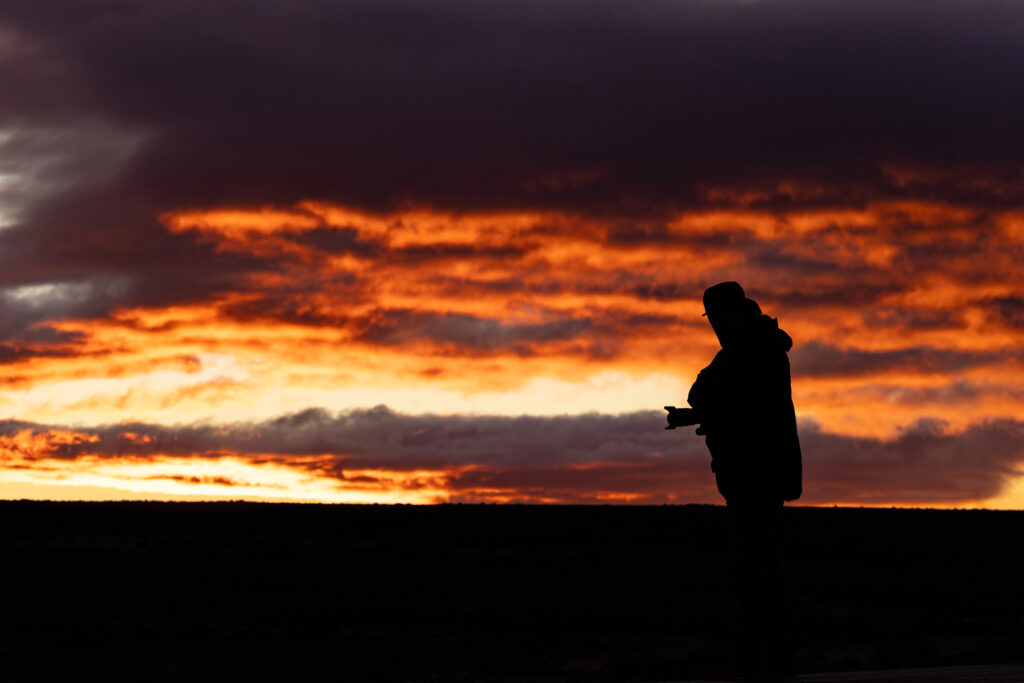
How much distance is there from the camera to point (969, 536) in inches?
2183

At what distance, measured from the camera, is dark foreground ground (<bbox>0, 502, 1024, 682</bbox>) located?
33.0 feet

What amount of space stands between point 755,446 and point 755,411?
0.62 feet

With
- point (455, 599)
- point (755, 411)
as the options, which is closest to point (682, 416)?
point (755, 411)

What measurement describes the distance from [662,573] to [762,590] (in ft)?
83.5

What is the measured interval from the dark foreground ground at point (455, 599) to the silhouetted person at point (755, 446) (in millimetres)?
3702

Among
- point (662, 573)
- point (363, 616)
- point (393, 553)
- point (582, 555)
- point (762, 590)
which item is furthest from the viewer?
point (582, 555)

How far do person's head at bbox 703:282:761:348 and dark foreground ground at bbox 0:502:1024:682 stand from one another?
14.4 ft

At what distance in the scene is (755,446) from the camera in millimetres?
6695

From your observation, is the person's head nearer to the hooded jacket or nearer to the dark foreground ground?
the hooded jacket

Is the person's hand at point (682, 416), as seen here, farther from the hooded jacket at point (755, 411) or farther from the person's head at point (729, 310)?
the person's head at point (729, 310)

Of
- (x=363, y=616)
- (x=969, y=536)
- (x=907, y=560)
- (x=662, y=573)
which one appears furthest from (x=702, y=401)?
(x=969, y=536)

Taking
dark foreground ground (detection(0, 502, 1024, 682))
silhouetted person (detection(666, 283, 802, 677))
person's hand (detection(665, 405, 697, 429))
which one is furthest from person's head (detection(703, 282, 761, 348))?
dark foreground ground (detection(0, 502, 1024, 682))

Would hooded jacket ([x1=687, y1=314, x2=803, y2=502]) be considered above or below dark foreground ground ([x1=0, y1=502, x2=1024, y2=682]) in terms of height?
above

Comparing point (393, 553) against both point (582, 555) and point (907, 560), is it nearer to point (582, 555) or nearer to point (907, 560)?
point (582, 555)
